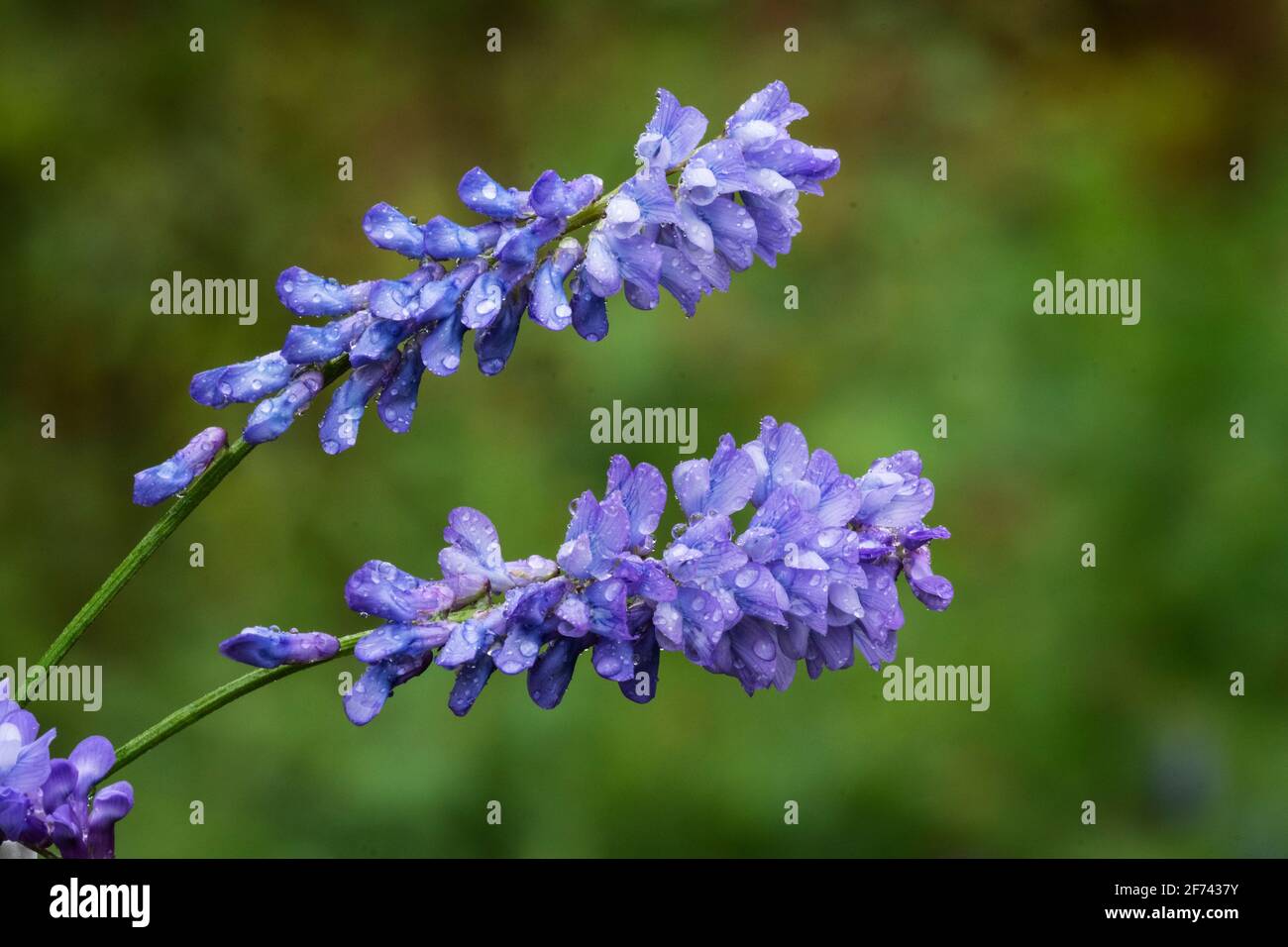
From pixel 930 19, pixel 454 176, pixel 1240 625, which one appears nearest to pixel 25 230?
pixel 454 176

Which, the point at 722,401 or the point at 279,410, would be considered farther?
the point at 722,401

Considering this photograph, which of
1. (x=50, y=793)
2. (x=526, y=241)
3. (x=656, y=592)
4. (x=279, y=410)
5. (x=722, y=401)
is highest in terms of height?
(x=722, y=401)

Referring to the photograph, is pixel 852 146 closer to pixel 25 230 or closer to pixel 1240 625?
pixel 1240 625

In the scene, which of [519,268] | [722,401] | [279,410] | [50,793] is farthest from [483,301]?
[722,401]

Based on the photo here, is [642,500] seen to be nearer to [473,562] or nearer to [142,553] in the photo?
[473,562]

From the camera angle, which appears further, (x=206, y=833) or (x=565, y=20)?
(x=565, y=20)

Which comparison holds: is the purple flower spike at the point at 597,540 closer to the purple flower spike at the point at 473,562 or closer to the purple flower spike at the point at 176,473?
the purple flower spike at the point at 473,562

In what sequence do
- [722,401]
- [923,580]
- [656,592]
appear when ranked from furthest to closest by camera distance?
[722,401], [923,580], [656,592]
